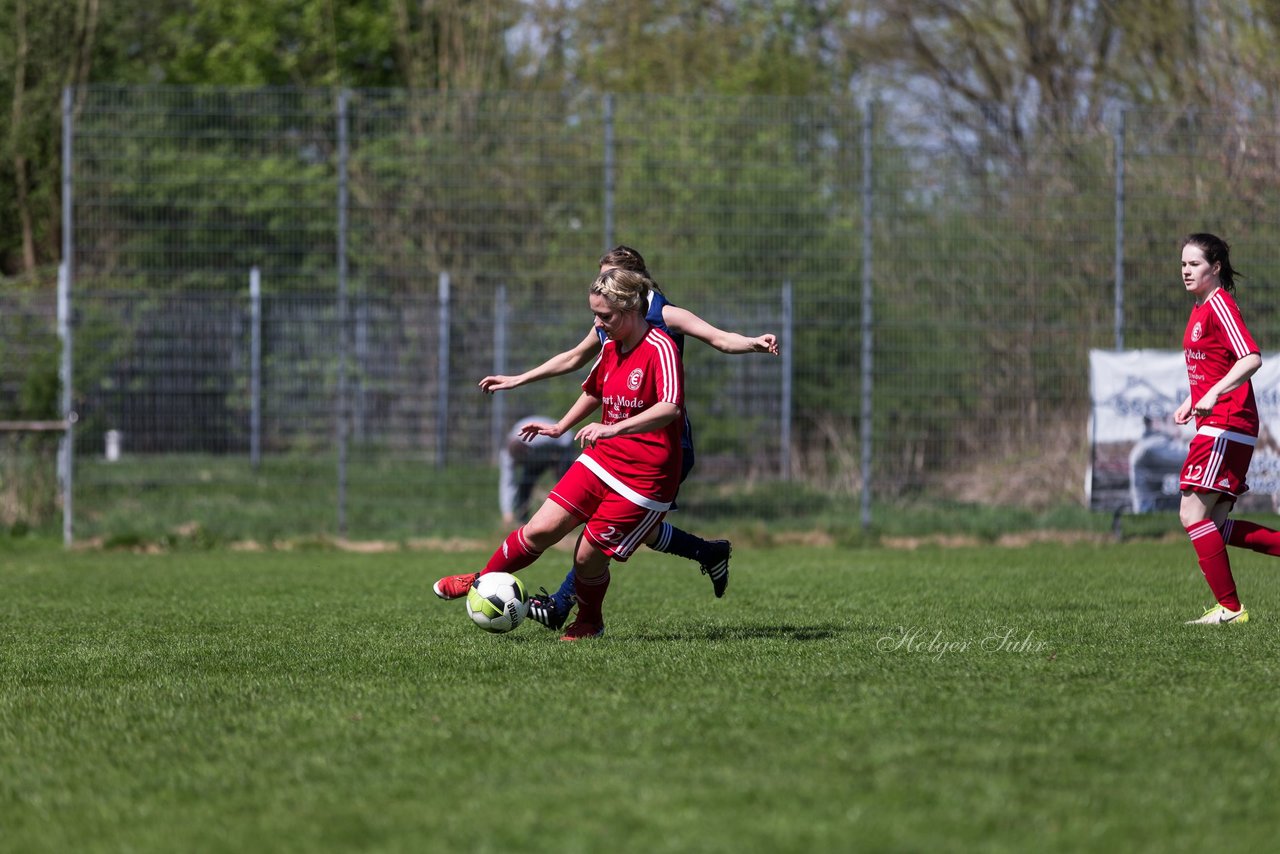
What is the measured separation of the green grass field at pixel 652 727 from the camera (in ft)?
12.4

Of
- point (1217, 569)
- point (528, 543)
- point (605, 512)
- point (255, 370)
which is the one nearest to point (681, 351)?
point (605, 512)

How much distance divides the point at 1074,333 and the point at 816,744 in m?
10.8

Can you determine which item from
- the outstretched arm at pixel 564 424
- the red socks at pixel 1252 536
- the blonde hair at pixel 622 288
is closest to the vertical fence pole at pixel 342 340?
the outstretched arm at pixel 564 424

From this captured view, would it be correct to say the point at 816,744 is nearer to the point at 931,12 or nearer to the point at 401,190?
the point at 401,190

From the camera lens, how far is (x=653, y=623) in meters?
7.98

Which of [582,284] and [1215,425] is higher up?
[582,284]

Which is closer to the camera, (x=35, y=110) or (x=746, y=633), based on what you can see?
(x=746, y=633)

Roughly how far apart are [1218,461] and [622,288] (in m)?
3.32

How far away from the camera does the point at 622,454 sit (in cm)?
687

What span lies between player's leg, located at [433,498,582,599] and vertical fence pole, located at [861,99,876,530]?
7.73m

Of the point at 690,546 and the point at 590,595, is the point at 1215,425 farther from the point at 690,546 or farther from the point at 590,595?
the point at 590,595

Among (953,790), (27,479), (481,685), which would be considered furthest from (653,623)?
(27,479)

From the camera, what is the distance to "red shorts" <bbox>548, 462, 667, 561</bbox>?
683 centimetres

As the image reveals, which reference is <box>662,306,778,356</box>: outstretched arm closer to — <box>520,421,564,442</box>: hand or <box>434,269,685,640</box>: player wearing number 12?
<box>434,269,685,640</box>: player wearing number 12
